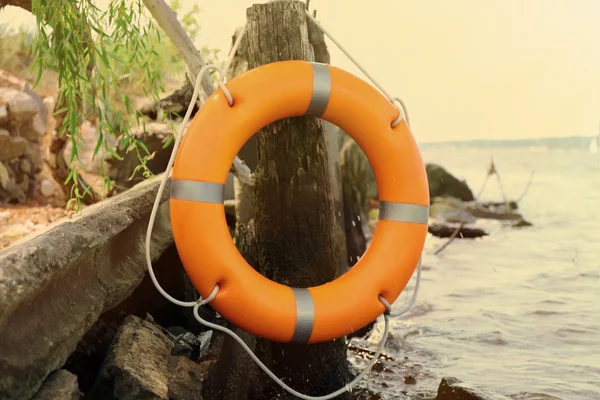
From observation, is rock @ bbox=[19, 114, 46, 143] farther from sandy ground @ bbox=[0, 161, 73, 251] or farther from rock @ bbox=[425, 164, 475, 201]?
rock @ bbox=[425, 164, 475, 201]

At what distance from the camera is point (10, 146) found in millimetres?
5066

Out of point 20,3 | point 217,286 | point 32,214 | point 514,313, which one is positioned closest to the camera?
point 217,286

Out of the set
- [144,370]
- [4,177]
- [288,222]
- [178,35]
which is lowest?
[4,177]

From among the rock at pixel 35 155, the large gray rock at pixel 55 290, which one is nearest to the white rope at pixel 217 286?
the large gray rock at pixel 55 290

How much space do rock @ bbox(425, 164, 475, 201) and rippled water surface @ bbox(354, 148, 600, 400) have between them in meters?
0.81

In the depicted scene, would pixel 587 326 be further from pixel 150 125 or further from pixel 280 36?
pixel 150 125

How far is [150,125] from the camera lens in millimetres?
3920

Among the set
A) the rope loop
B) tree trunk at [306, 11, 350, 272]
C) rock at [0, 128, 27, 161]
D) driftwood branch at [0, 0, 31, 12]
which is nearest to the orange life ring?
the rope loop

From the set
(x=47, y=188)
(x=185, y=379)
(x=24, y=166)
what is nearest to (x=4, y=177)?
(x=24, y=166)

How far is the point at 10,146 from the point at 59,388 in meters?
4.45


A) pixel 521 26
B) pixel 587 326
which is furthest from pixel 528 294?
pixel 521 26

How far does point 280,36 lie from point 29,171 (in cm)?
398

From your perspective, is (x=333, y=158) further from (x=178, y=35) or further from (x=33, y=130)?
(x=33, y=130)

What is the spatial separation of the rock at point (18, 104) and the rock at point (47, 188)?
610 millimetres
